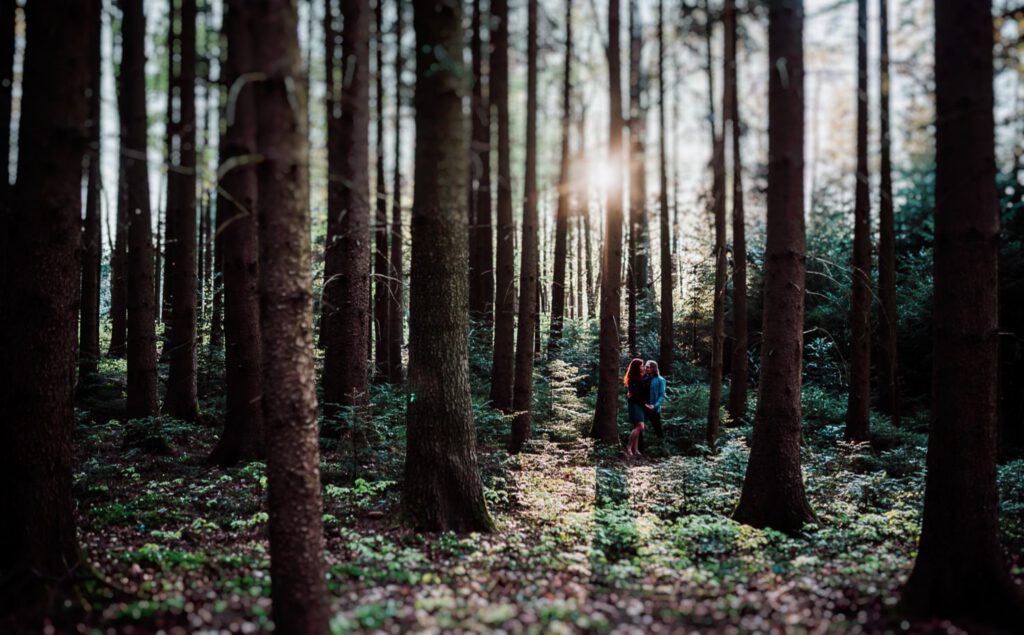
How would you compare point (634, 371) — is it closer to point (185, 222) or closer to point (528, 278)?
point (528, 278)

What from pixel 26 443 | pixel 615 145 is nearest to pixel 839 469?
pixel 615 145

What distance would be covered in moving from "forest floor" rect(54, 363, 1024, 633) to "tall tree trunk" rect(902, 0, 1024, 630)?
55 cm

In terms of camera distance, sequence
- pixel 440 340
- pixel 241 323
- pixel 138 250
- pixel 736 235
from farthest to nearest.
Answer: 1. pixel 736 235
2. pixel 138 250
3. pixel 241 323
4. pixel 440 340

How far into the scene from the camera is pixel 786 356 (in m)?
7.78

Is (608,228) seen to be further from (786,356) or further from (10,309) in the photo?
(10,309)

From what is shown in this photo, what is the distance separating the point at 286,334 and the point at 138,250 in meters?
9.37

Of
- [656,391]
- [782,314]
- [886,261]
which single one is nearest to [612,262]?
[656,391]

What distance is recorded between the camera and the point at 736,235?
1455 cm

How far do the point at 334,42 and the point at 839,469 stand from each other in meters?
13.6

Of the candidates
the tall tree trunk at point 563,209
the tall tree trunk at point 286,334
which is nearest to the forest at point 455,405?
the tall tree trunk at point 286,334

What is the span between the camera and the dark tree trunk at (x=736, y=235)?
12.9 meters

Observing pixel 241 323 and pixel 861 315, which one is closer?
pixel 241 323

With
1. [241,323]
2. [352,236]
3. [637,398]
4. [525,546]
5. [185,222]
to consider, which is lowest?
[525,546]

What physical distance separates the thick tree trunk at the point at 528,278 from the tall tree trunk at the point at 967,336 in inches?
283
